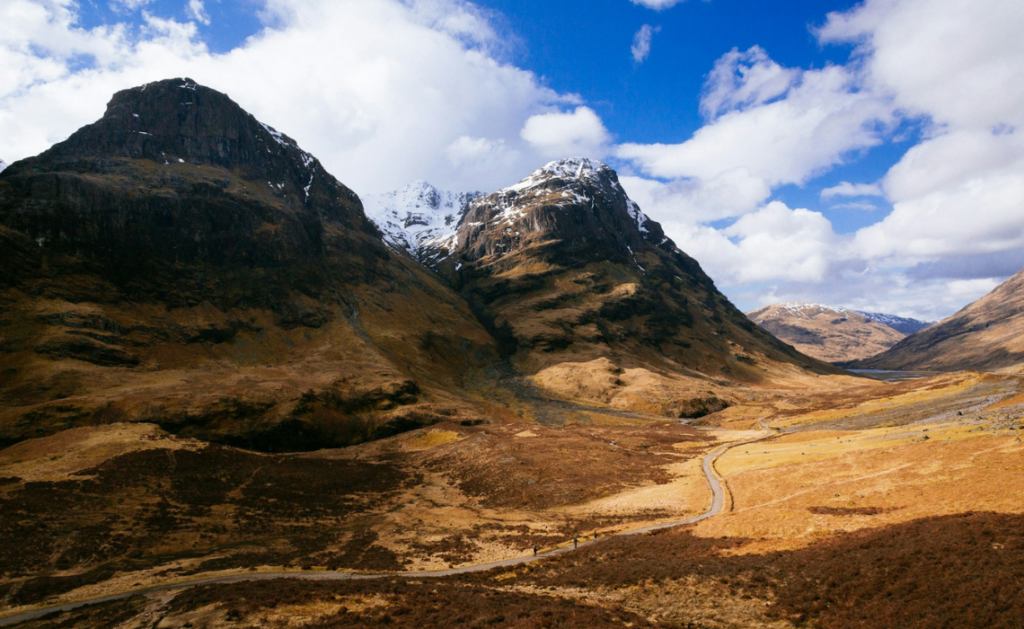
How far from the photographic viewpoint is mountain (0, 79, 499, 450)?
95.5 metres

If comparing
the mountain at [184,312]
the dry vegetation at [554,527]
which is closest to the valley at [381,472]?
the dry vegetation at [554,527]

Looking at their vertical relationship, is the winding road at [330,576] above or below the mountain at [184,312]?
below

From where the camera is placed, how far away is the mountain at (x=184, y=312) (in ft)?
313

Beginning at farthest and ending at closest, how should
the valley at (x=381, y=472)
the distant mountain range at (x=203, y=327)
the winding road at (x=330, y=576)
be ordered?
the distant mountain range at (x=203, y=327)
the winding road at (x=330, y=576)
the valley at (x=381, y=472)

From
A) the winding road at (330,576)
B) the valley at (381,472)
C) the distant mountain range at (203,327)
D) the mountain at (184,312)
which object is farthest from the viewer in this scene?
the distant mountain range at (203,327)

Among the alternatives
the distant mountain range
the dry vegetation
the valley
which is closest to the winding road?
the valley

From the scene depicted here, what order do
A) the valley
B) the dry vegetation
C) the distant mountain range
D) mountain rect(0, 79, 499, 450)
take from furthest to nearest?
the distant mountain range, mountain rect(0, 79, 499, 450), the valley, the dry vegetation

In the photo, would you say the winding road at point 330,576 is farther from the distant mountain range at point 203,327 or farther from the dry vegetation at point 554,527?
the distant mountain range at point 203,327

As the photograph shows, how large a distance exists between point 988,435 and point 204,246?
196023 mm

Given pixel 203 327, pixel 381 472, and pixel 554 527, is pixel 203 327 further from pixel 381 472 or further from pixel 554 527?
pixel 554 527

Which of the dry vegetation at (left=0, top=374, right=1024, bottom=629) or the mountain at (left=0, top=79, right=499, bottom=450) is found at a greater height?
the mountain at (left=0, top=79, right=499, bottom=450)

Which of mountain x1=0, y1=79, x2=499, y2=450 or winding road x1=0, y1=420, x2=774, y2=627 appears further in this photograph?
mountain x1=0, y1=79, x2=499, y2=450

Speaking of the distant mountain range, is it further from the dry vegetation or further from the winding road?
the winding road

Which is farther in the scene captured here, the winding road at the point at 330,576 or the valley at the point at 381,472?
the winding road at the point at 330,576
